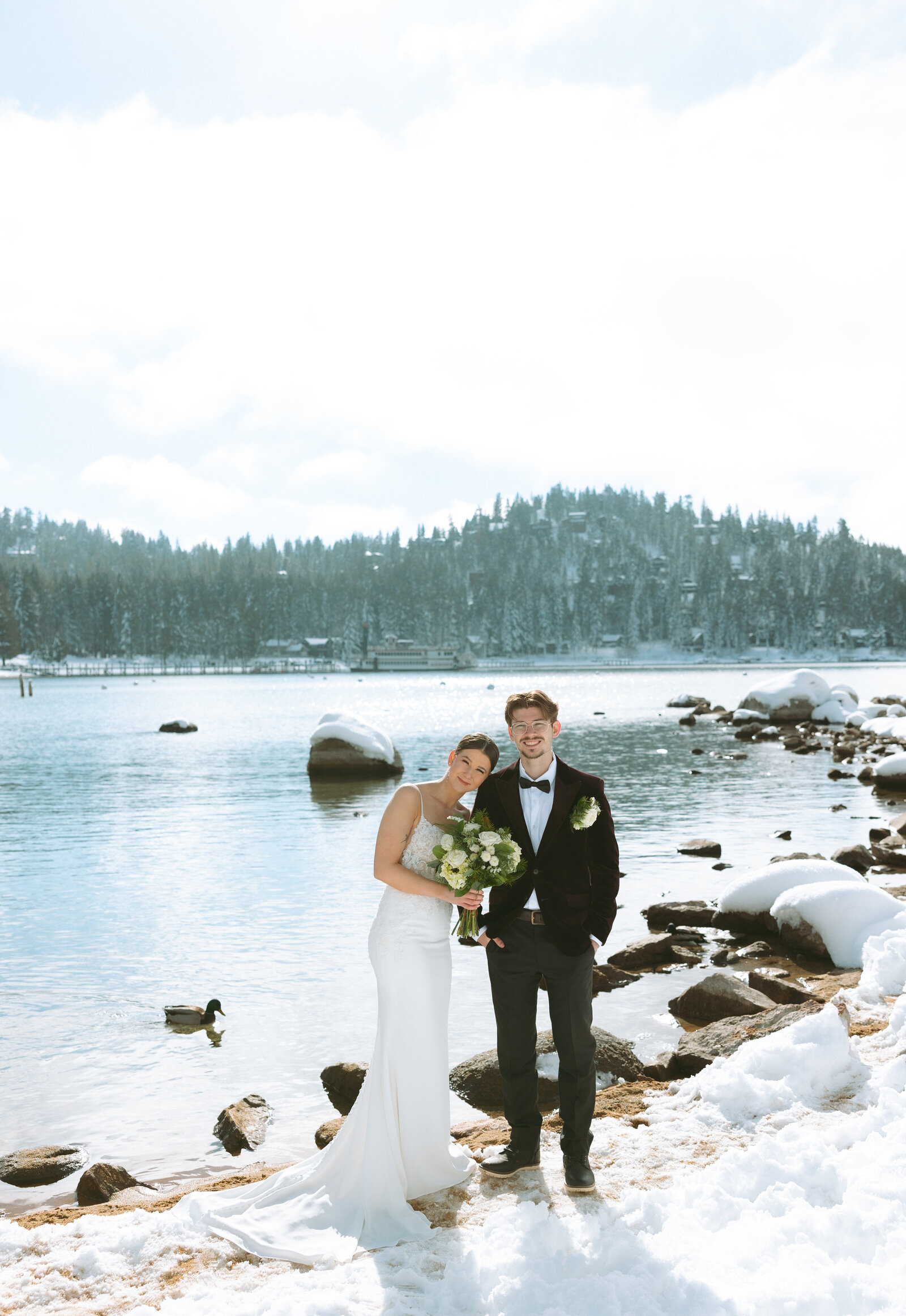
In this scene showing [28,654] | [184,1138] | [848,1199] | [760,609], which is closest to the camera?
[848,1199]

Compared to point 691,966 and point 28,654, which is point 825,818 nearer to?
point 691,966

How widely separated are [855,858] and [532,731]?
40.6ft

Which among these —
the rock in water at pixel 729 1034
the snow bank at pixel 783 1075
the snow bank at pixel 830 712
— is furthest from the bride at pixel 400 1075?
the snow bank at pixel 830 712

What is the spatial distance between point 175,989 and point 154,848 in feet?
32.3

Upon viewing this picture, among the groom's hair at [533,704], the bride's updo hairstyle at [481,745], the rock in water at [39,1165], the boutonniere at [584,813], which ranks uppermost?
the groom's hair at [533,704]

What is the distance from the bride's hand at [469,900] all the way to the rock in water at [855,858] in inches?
474

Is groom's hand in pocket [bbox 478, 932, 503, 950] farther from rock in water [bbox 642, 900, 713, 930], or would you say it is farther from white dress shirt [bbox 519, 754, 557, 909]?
rock in water [bbox 642, 900, 713, 930]

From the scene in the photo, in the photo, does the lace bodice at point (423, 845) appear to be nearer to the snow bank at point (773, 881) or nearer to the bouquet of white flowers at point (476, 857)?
the bouquet of white flowers at point (476, 857)

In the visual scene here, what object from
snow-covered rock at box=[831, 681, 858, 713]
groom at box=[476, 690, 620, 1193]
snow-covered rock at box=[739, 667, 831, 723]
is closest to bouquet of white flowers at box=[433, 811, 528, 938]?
groom at box=[476, 690, 620, 1193]

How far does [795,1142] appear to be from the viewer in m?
5.09

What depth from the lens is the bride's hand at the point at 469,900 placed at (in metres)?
4.86

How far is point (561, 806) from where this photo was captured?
198 inches

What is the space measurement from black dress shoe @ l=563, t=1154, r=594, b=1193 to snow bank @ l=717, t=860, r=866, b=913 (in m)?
7.67

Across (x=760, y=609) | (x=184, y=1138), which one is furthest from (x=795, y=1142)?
(x=760, y=609)
